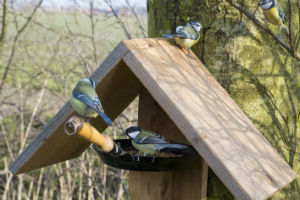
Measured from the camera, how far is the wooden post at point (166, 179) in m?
2.20

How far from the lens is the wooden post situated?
2.20 m

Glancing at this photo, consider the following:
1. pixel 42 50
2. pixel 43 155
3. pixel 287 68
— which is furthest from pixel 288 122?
pixel 42 50

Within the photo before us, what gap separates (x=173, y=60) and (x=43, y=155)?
0.87 meters

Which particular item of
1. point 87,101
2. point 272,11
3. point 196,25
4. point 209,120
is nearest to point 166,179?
point 209,120

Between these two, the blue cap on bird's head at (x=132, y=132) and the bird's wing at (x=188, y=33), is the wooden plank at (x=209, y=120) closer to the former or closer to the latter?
the bird's wing at (x=188, y=33)

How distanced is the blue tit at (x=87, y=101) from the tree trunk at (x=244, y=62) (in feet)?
2.51

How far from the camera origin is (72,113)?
6.55ft

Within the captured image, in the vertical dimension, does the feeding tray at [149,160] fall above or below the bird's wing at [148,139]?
below

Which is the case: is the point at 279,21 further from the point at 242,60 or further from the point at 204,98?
the point at 204,98

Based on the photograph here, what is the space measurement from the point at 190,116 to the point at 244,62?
2.39 feet

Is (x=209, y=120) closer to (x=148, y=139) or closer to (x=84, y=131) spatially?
(x=148, y=139)

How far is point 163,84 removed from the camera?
5.95ft

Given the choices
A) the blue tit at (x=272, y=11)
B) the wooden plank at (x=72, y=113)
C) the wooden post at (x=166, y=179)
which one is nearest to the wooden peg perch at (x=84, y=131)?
the wooden plank at (x=72, y=113)

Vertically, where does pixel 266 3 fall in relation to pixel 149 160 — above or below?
above
